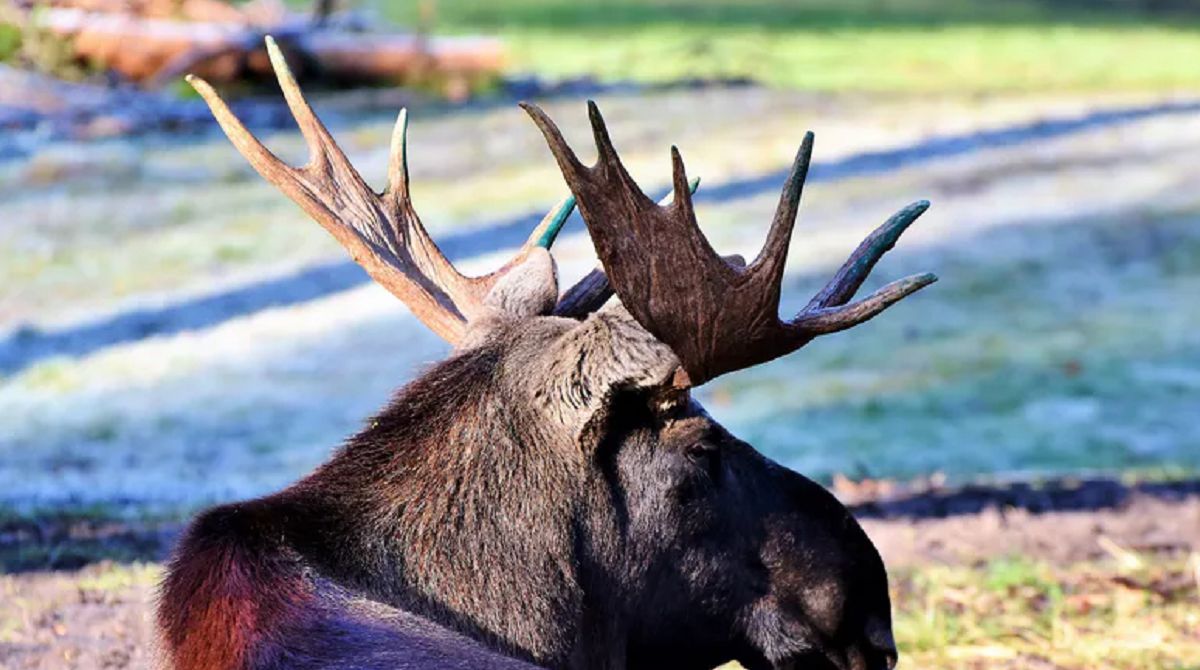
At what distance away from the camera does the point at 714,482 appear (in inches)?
167

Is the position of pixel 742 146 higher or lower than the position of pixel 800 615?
higher

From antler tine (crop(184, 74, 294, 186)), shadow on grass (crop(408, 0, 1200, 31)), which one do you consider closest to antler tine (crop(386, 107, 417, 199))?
antler tine (crop(184, 74, 294, 186))

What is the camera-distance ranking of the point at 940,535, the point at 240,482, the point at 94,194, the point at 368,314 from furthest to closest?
the point at 94,194 → the point at 368,314 → the point at 240,482 → the point at 940,535

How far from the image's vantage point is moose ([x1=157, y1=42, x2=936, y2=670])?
3840mm

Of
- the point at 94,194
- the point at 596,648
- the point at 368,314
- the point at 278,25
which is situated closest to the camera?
the point at 596,648

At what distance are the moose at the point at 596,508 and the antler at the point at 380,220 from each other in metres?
0.38

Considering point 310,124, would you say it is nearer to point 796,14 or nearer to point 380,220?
point 380,220

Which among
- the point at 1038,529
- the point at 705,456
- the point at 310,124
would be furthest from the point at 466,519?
the point at 1038,529

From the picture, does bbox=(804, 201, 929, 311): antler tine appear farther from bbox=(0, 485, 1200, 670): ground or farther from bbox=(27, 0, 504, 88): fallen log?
bbox=(27, 0, 504, 88): fallen log

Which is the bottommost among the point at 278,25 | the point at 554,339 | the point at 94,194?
the point at 554,339

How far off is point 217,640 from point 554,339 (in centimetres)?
100

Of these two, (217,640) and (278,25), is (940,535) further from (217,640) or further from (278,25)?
(278,25)

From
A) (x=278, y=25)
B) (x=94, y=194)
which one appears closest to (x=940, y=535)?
(x=94, y=194)

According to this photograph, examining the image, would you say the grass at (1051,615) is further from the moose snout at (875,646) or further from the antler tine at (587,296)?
the antler tine at (587,296)
